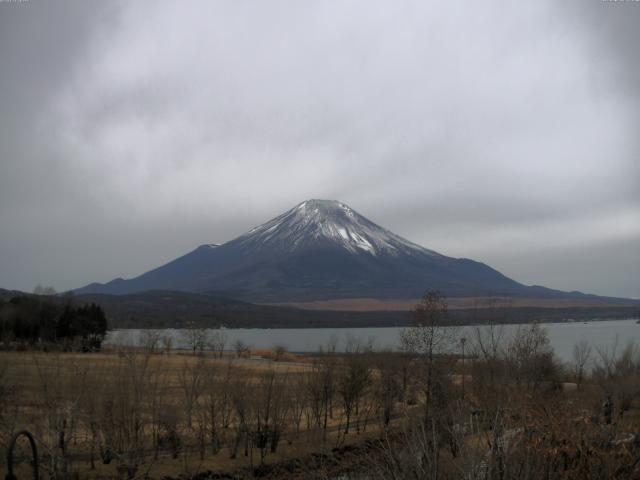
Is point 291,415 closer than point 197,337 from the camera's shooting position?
Yes

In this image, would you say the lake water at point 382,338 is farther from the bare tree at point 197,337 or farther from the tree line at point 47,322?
the bare tree at point 197,337

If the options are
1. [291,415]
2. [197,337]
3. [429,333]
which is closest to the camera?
[429,333]

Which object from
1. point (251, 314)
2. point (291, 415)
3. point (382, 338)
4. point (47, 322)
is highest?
point (47, 322)

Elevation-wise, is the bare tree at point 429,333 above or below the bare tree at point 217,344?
above

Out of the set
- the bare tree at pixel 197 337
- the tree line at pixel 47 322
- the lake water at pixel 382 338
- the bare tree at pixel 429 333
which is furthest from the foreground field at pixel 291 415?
the bare tree at pixel 197 337

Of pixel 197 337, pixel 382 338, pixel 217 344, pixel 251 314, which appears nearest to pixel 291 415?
pixel 197 337

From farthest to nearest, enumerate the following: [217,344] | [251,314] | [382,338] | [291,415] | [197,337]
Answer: [251,314] < [382,338] < [217,344] < [197,337] < [291,415]

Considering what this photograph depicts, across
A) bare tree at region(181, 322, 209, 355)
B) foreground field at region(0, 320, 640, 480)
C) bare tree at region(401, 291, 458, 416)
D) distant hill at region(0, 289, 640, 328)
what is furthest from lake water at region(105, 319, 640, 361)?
bare tree at region(401, 291, 458, 416)

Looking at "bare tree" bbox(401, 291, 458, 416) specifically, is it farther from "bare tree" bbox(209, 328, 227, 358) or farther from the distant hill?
the distant hill

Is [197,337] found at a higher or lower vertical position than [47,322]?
lower

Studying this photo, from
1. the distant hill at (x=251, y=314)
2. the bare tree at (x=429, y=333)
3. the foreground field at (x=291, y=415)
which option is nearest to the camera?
the foreground field at (x=291, y=415)

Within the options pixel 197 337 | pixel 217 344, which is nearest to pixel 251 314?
pixel 217 344

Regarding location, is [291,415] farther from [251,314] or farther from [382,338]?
[251,314]

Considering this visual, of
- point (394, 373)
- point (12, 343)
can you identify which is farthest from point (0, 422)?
point (12, 343)
